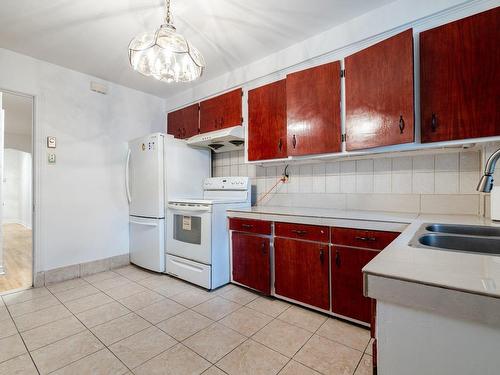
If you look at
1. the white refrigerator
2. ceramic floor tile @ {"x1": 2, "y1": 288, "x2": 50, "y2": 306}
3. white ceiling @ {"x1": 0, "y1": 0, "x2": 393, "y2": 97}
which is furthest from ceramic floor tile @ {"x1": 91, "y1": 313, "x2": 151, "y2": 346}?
white ceiling @ {"x1": 0, "y1": 0, "x2": 393, "y2": 97}

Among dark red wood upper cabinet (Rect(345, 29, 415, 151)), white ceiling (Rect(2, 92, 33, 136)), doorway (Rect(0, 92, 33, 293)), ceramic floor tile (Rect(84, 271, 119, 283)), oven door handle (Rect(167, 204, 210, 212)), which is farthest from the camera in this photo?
white ceiling (Rect(2, 92, 33, 136))

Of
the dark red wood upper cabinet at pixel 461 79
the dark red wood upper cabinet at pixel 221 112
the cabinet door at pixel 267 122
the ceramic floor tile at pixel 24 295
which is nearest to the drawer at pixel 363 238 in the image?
the dark red wood upper cabinet at pixel 461 79

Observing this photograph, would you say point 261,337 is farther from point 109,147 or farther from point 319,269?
point 109,147

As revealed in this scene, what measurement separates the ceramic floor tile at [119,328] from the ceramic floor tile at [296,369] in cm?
106

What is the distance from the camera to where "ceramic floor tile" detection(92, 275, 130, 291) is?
260cm

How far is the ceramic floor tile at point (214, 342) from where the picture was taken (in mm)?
1543

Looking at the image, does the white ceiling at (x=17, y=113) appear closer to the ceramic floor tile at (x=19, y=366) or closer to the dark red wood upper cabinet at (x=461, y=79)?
the ceramic floor tile at (x=19, y=366)

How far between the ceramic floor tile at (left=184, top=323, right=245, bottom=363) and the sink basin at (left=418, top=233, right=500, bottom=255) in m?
1.29

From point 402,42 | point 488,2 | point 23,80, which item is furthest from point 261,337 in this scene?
point 23,80

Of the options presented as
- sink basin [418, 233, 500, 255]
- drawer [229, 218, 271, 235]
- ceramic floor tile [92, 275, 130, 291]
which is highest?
sink basin [418, 233, 500, 255]

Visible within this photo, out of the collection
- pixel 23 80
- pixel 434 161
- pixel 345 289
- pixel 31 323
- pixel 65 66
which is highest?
pixel 65 66

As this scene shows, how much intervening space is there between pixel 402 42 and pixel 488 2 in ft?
1.73

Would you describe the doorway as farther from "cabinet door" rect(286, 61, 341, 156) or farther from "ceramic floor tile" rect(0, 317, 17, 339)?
"cabinet door" rect(286, 61, 341, 156)

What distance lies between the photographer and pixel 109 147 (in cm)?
320
